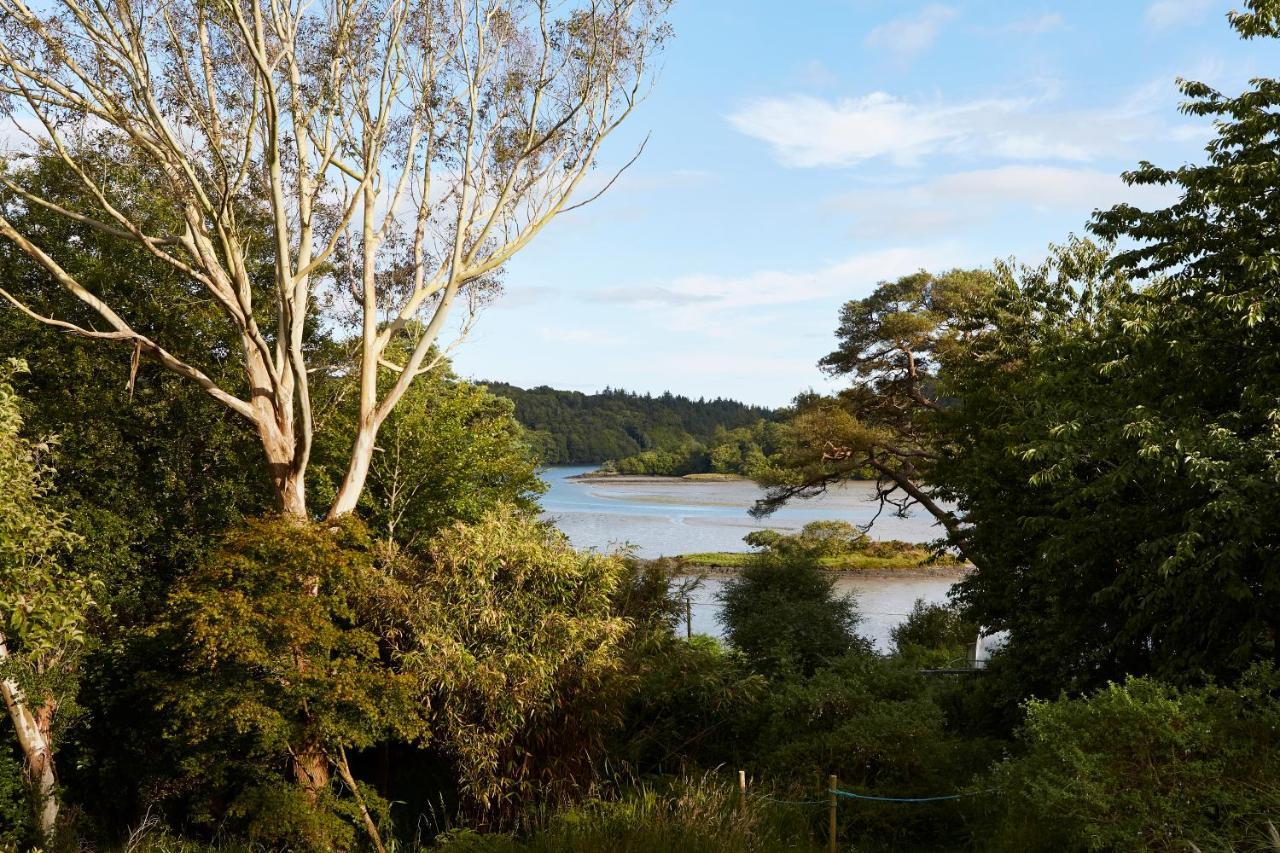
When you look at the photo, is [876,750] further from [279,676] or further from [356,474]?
[356,474]

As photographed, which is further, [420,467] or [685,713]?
[420,467]

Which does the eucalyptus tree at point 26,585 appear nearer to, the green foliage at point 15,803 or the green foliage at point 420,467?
the green foliage at point 15,803

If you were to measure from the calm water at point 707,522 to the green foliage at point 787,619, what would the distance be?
93 cm

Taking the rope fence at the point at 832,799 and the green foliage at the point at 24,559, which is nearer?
the green foliage at the point at 24,559

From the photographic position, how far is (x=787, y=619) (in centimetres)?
1529

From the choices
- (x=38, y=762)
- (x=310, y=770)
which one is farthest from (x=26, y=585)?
(x=38, y=762)

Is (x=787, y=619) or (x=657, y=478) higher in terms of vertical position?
(x=657, y=478)

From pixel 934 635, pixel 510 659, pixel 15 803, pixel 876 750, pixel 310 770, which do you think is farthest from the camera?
pixel 934 635

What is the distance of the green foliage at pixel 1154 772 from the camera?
5988 millimetres

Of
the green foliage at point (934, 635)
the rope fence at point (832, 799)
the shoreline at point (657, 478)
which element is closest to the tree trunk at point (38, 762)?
the rope fence at point (832, 799)

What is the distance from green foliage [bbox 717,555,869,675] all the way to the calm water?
93 cm

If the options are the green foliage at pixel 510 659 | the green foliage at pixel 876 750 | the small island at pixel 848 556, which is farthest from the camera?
the small island at pixel 848 556

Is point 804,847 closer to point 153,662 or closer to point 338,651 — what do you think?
point 338,651

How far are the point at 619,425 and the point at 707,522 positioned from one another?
164 feet
